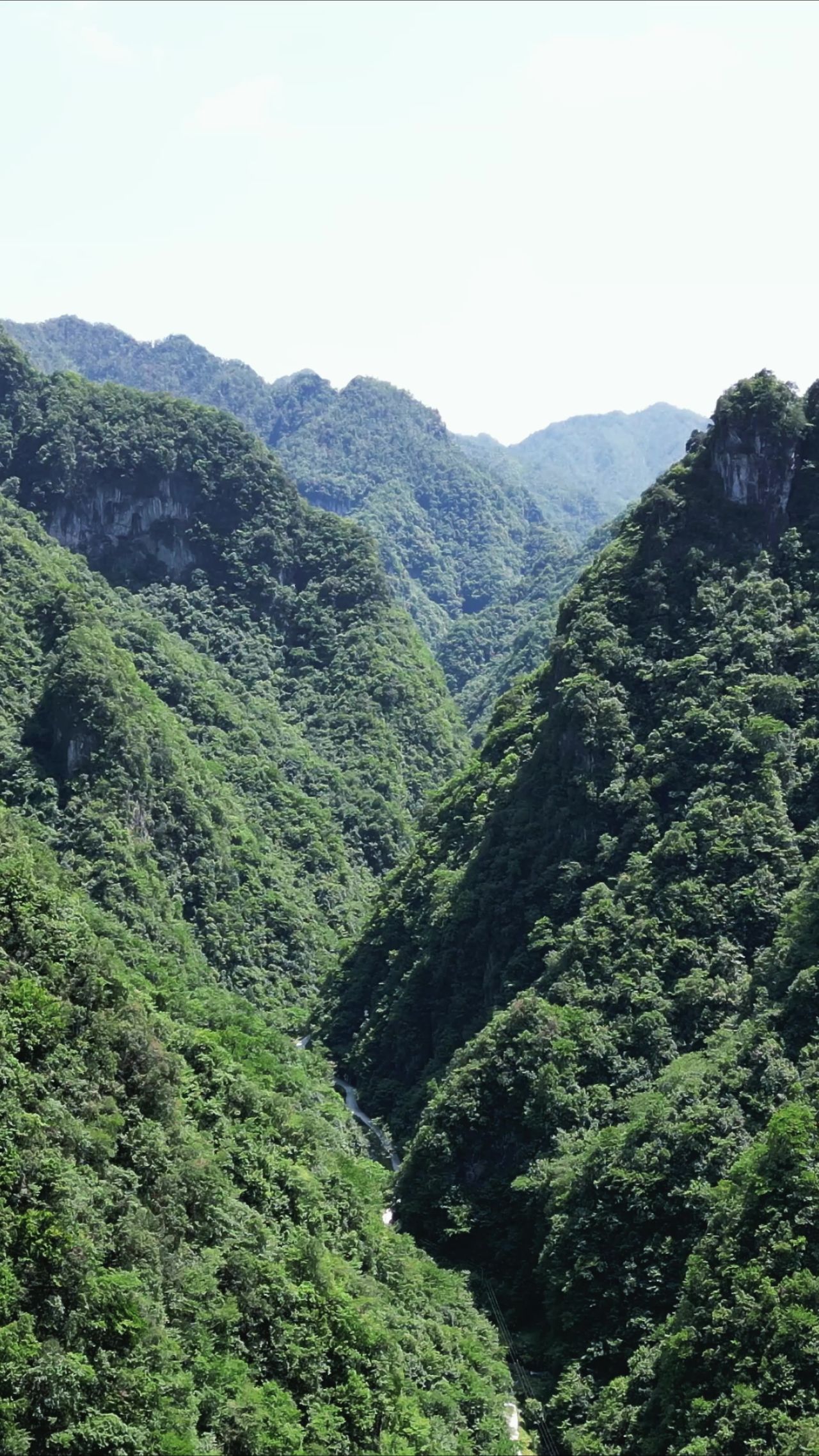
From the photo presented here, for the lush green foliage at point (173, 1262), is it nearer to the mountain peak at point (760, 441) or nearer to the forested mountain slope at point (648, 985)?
the forested mountain slope at point (648, 985)

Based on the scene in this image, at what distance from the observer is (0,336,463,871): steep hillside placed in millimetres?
128750

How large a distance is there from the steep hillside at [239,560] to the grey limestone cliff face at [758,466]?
4614 centimetres

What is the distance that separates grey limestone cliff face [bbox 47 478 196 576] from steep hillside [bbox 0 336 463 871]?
0.13 meters

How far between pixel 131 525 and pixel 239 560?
33.7 feet

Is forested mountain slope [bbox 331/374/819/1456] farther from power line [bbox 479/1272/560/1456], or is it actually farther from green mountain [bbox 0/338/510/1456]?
green mountain [bbox 0/338/510/1456]

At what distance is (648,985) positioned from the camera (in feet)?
214

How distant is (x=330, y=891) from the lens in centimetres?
10694

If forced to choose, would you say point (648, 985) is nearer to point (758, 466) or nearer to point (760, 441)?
point (758, 466)

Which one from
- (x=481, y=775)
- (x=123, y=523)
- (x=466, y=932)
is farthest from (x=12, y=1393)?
(x=123, y=523)

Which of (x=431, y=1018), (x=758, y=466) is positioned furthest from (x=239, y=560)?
(x=431, y=1018)

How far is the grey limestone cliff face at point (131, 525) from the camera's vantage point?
13112 centimetres

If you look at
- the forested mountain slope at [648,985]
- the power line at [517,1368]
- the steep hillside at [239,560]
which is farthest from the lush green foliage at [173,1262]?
the steep hillside at [239,560]

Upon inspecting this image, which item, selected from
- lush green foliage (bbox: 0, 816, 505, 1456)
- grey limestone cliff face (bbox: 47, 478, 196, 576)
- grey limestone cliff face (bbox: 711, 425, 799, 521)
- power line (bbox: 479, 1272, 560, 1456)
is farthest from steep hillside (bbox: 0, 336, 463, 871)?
lush green foliage (bbox: 0, 816, 505, 1456)

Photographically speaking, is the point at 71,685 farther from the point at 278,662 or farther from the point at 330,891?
the point at 278,662
